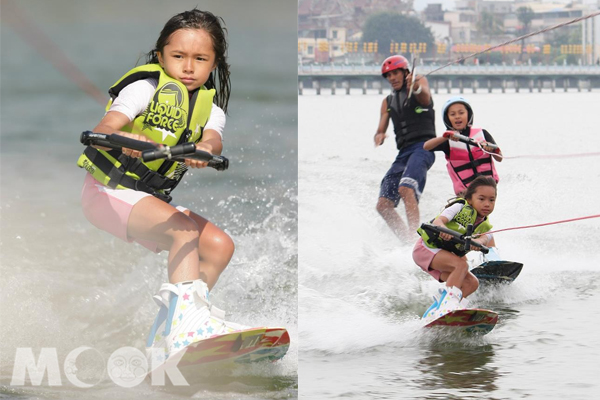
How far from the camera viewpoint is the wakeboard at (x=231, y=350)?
10.6 feet

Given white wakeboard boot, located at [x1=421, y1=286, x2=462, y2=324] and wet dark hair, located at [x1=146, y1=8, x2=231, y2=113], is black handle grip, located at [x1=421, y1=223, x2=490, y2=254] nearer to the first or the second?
white wakeboard boot, located at [x1=421, y1=286, x2=462, y2=324]

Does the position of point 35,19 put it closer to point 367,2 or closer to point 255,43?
point 255,43

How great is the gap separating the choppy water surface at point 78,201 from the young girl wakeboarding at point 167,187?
0.57m

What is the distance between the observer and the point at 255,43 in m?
4.24

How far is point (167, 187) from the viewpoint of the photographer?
3328 millimetres

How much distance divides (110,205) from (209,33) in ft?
2.10

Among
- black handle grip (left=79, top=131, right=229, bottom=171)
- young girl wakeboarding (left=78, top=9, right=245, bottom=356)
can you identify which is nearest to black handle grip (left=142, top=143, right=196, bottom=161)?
black handle grip (left=79, top=131, right=229, bottom=171)

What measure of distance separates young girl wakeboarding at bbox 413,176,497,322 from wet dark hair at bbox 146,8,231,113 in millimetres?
1344

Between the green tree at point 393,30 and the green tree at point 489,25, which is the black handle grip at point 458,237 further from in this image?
the green tree at point 393,30

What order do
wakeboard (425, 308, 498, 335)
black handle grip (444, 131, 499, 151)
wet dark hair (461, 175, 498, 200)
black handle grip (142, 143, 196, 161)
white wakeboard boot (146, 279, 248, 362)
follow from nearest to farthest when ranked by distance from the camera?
black handle grip (142, 143, 196, 161)
white wakeboard boot (146, 279, 248, 362)
wakeboard (425, 308, 498, 335)
wet dark hair (461, 175, 498, 200)
black handle grip (444, 131, 499, 151)


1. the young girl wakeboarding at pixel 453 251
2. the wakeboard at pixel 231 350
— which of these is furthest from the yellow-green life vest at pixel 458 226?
the wakeboard at pixel 231 350

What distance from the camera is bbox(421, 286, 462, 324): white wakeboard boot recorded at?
4379 mm

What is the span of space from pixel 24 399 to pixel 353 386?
3.64 ft

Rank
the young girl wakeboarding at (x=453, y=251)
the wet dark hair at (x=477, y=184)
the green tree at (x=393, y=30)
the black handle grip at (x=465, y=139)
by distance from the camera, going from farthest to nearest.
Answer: the green tree at (x=393, y=30) → the black handle grip at (x=465, y=139) → the wet dark hair at (x=477, y=184) → the young girl wakeboarding at (x=453, y=251)
